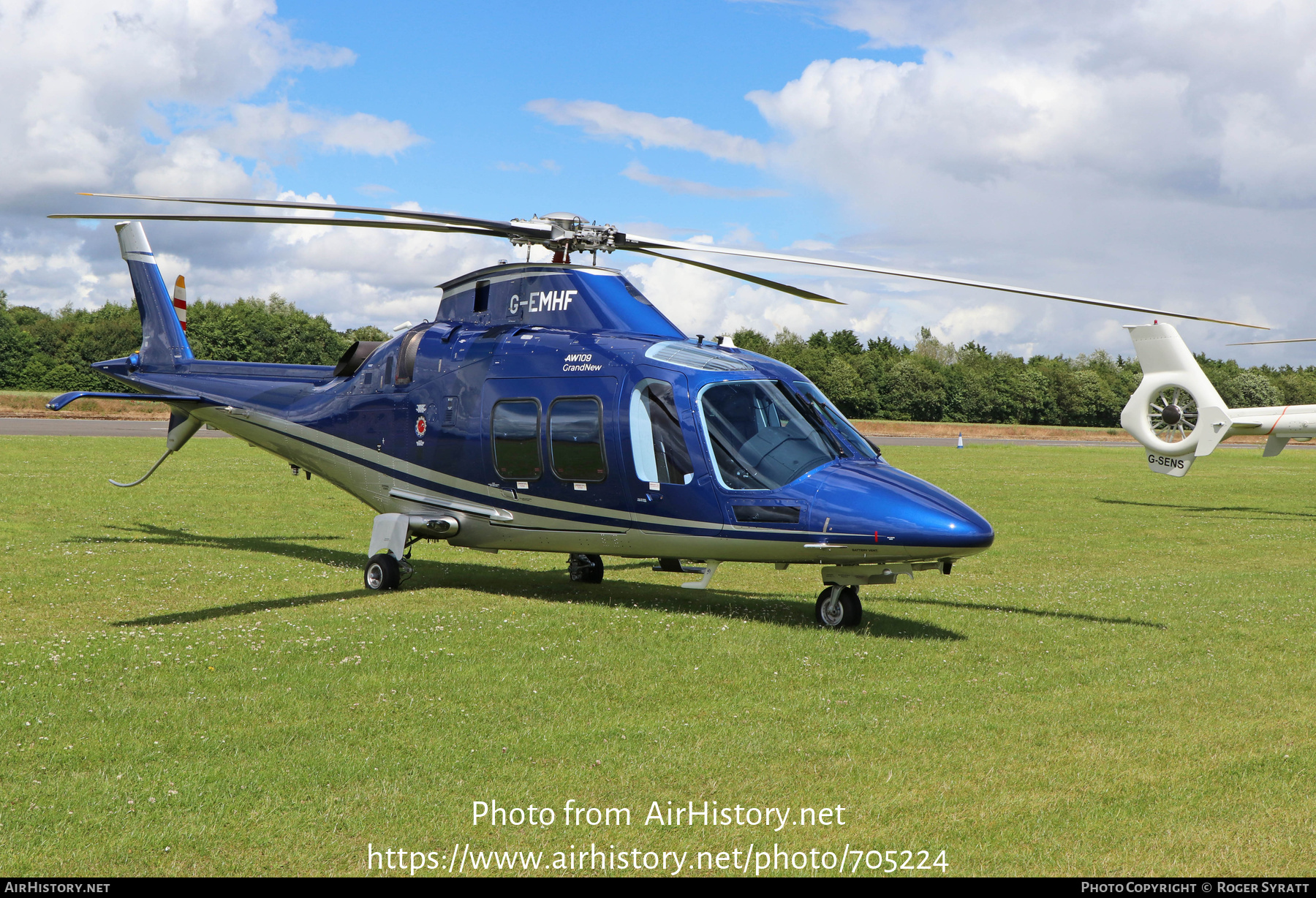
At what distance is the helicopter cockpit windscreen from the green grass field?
5.15ft

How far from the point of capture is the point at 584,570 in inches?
547

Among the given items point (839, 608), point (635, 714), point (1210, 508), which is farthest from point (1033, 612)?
point (1210, 508)

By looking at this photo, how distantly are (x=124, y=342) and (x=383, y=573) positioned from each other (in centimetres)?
8944

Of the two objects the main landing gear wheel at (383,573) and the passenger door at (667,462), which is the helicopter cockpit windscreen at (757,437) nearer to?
the passenger door at (667,462)

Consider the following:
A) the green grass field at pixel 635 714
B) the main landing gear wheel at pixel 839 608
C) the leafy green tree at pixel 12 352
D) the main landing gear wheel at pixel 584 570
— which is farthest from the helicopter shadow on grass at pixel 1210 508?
the leafy green tree at pixel 12 352

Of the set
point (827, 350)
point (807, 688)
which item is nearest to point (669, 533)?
point (807, 688)

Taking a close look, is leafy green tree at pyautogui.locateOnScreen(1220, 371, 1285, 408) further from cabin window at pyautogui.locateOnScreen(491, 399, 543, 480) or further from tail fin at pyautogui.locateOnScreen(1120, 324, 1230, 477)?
cabin window at pyautogui.locateOnScreen(491, 399, 543, 480)

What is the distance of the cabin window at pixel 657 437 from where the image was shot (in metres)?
10.9

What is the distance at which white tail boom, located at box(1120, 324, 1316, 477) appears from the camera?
27875 mm

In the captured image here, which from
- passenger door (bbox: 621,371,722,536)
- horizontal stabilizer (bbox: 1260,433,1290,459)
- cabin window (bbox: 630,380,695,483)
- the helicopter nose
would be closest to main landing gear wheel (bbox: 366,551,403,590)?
passenger door (bbox: 621,371,722,536)

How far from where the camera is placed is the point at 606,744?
6.71 metres

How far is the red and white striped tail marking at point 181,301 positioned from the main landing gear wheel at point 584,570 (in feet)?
28.2

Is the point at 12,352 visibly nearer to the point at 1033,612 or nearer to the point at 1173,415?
the point at 1173,415
